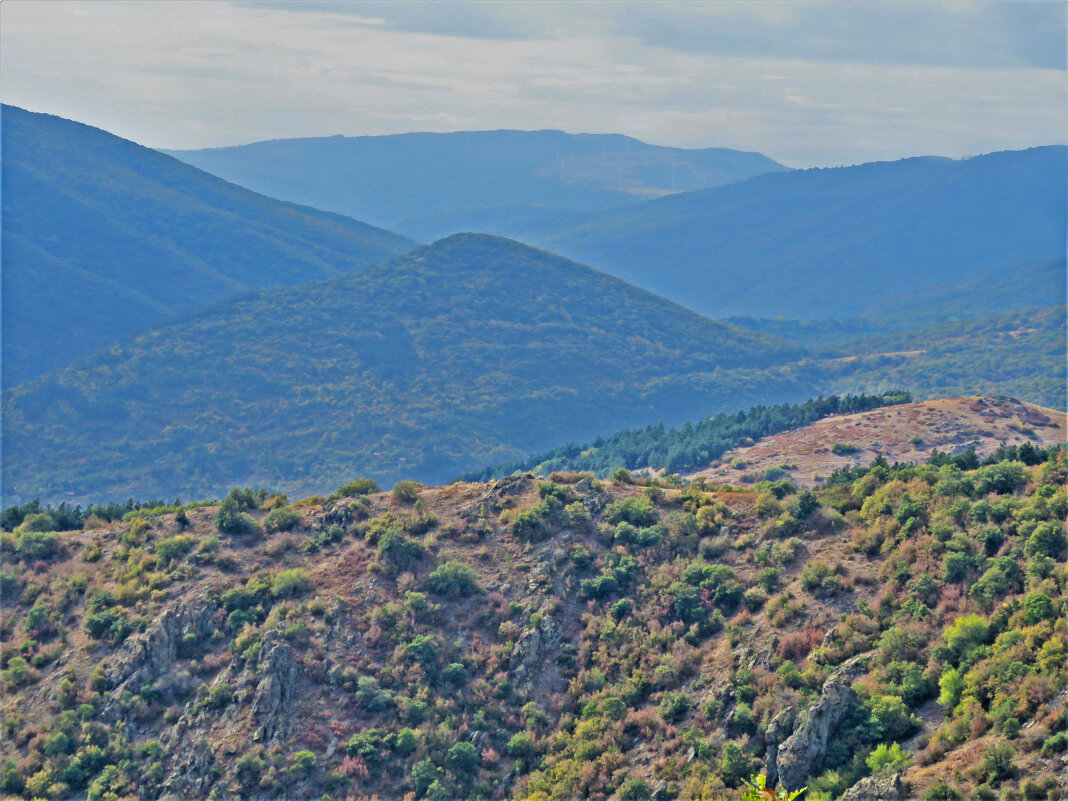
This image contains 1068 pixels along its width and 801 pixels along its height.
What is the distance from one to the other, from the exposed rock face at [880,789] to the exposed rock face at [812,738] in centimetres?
327

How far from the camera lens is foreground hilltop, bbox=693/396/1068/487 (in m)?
105

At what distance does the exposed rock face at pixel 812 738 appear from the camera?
36.0 m

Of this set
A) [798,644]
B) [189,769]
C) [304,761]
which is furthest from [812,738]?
[189,769]

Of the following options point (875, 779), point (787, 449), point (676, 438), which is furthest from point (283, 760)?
point (676, 438)

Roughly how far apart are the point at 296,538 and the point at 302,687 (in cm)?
1196

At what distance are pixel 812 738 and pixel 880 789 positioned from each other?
4908 millimetres

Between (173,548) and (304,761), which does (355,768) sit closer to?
(304,761)

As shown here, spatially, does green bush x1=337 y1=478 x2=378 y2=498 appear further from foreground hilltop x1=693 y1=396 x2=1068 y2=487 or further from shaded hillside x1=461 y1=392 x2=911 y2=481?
shaded hillside x1=461 y1=392 x2=911 y2=481

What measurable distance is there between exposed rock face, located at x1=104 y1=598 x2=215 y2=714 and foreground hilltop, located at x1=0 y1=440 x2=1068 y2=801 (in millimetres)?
133

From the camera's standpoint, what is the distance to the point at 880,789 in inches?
1239

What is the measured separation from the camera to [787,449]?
114438 millimetres

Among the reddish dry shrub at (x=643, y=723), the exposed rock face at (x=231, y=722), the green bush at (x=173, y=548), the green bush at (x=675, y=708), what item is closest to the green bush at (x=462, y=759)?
the reddish dry shrub at (x=643, y=723)

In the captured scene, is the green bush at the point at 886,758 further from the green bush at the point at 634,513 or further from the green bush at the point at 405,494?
the green bush at the point at 405,494

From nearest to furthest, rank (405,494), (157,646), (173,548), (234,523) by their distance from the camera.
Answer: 1. (157,646)
2. (173,548)
3. (234,523)
4. (405,494)
